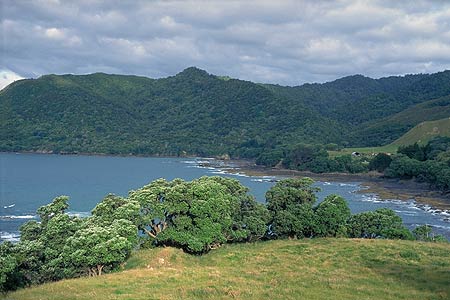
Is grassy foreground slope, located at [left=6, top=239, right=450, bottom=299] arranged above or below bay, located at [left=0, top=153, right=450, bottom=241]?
above

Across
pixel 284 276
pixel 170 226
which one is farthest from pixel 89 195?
pixel 284 276

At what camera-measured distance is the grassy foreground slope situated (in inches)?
1169

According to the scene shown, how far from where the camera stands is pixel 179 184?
201ft

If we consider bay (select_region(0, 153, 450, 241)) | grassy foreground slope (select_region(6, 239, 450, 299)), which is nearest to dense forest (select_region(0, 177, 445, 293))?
grassy foreground slope (select_region(6, 239, 450, 299))

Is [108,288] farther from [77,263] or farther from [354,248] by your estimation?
[354,248]

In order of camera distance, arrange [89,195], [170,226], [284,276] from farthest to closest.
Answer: [89,195]
[170,226]
[284,276]

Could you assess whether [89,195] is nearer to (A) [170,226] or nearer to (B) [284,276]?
(A) [170,226]

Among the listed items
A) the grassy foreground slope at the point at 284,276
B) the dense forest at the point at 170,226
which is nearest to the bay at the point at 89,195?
the dense forest at the point at 170,226

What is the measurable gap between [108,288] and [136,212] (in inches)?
920

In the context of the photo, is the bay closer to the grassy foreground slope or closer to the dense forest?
the dense forest

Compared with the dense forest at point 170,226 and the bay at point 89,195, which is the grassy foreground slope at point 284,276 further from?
the bay at point 89,195

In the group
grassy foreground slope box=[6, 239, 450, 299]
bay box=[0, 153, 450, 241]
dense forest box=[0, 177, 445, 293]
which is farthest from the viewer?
bay box=[0, 153, 450, 241]

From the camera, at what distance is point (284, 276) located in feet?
117

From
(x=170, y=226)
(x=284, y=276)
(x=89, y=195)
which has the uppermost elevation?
(x=284, y=276)
